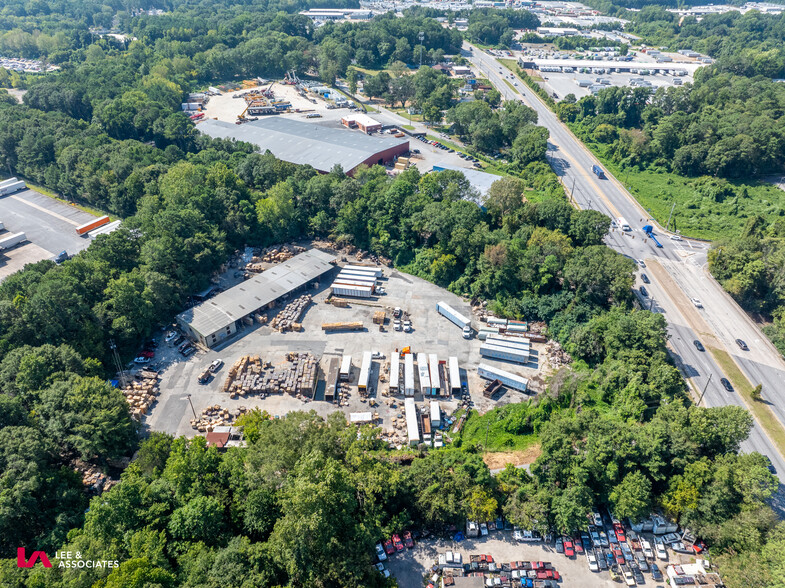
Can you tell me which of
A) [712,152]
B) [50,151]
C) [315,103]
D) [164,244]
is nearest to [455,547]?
[164,244]

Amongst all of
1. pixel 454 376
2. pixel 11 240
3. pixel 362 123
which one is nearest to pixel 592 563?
pixel 454 376

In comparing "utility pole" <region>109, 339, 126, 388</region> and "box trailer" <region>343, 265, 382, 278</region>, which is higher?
"box trailer" <region>343, 265, 382, 278</region>

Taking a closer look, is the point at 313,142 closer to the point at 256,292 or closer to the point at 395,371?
the point at 256,292

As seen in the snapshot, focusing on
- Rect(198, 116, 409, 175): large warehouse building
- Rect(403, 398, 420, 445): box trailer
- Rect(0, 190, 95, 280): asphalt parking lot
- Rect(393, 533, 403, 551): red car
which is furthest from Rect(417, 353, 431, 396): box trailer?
Rect(0, 190, 95, 280): asphalt parking lot

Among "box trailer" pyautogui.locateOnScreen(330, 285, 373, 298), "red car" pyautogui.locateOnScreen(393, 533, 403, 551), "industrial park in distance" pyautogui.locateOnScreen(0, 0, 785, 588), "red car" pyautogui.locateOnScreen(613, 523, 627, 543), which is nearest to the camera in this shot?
"industrial park in distance" pyautogui.locateOnScreen(0, 0, 785, 588)

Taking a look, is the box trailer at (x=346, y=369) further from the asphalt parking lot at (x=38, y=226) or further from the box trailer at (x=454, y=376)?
the asphalt parking lot at (x=38, y=226)

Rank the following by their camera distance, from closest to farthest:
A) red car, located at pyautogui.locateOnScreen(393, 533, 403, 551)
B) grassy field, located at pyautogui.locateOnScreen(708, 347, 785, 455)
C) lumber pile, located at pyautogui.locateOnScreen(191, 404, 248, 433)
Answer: red car, located at pyautogui.locateOnScreen(393, 533, 403, 551) → grassy field, located at pyautogui.locateOnScreen(708, 347, 785, 455) → lumber pile, located at pyautogui.locateOnScreen(191, 404, 248, 433)

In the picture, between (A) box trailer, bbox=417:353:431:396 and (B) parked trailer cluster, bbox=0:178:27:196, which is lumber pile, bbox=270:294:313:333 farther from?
(B) parked trailer cluster, bbox=0:178:27:196
